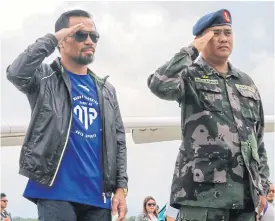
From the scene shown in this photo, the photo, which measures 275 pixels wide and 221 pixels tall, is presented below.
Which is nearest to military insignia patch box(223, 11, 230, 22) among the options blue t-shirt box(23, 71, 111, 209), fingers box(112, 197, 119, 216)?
blue t-shirt box(23, 71, 111, 209)

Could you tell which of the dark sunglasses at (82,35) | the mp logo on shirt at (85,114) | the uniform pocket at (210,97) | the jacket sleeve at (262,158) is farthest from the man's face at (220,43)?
the mp logo on shirt at (85,114)

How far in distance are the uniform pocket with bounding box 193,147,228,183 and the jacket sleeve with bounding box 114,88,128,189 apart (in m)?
0.45

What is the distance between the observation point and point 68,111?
3.19m

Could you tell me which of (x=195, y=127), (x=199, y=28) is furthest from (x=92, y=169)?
A: (x=199, y=28)

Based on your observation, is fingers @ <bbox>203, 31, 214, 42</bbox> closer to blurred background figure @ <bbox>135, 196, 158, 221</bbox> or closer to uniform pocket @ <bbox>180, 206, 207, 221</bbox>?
uniform pocket @ <bbox>180, 206, 207, 221</bbox>

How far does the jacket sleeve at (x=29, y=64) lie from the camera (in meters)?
3.08

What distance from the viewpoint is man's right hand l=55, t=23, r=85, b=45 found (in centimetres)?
326

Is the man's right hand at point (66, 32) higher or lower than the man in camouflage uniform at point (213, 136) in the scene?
higher

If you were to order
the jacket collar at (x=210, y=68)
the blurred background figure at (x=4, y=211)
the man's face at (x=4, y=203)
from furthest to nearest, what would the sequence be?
the man's face at (x=4, y=203) < the blurred background figure at (x=4, y=211) < the jacket collar at (x=210, y=68)

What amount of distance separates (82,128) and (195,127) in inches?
26.8

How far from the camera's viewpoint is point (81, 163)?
312cm

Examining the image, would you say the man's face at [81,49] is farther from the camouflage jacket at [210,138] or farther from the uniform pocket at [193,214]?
the uniform pocket at [193,214]

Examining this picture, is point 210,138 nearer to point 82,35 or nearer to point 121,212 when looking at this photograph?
point 121,212

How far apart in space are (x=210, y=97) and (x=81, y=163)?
89cm
